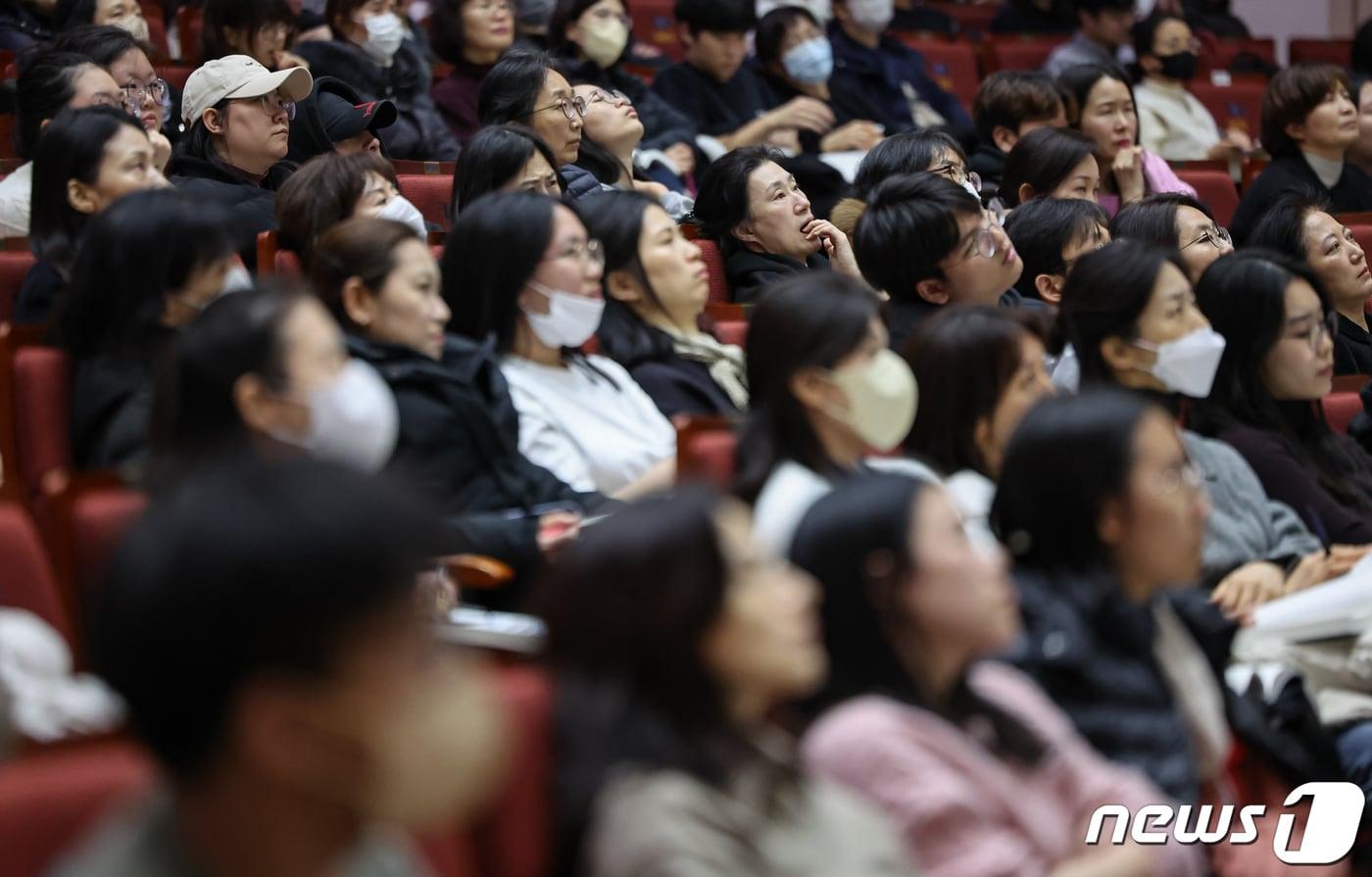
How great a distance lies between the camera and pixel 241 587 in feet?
2.70

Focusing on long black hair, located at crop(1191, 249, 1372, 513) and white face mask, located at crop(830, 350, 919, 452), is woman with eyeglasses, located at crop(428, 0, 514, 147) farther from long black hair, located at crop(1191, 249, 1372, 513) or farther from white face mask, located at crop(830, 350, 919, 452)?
white face mask, located at crop(830, 350, 919, 452)

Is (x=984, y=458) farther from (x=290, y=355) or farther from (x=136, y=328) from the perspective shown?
(x=136, y=328)

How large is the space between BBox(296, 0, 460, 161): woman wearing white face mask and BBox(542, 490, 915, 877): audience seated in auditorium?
2714 millimetres

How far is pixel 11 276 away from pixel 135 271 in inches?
24.7

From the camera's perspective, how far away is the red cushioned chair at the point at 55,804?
1103 mm

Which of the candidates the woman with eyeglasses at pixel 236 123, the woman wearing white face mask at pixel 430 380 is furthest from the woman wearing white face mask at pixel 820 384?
the woman with eyeglasses at pixel 236 123

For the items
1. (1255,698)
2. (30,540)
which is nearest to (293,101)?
(30,540)

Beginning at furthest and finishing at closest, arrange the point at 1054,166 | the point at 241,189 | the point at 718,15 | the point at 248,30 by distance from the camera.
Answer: the point at 718,15, the point at 248,30, the point at 1054,166, the point at 241,189

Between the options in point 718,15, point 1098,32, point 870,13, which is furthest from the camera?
point 1098,32

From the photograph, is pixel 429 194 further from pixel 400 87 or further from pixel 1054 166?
pixel 1054 166

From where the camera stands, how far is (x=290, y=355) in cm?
174

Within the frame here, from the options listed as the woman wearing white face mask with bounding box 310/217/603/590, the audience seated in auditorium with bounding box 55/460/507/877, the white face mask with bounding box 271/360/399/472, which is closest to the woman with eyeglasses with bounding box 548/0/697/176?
the woman wearing white face mask with bounding box 310/217/603/590

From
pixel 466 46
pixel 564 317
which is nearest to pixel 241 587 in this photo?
pixel 564 317

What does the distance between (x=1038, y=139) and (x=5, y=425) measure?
211cm
